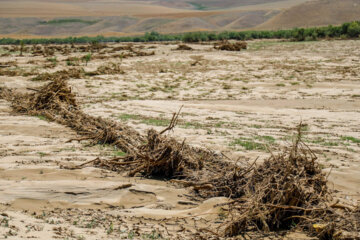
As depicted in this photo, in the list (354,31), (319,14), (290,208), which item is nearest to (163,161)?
(290,208)

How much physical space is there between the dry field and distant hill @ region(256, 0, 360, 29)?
207 ft

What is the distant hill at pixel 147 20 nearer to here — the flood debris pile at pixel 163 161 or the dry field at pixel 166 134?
the dry field at pixel 166 134

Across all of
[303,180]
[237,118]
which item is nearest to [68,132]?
[237,118]

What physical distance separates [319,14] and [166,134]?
8198 cm

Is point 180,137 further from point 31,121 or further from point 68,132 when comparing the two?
point 31,121

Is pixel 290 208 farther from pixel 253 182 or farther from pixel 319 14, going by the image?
pixel 319 14

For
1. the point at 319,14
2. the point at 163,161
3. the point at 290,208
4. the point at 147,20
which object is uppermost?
the point at 147,20

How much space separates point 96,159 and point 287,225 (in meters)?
2.77

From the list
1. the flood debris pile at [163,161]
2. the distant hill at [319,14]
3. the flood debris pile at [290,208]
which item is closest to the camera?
Result: the flood debris pile at [290,208]

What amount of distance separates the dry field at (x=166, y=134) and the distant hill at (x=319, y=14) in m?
63.2

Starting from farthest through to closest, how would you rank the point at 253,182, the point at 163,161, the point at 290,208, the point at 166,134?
the point at 166,134 → the point at 163,161 → the point at 253,182 → the point at 290,208

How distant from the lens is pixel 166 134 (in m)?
7.89

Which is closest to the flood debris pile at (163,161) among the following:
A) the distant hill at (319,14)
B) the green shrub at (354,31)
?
the green shrub at (354,31)

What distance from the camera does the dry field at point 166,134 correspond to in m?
4.19
